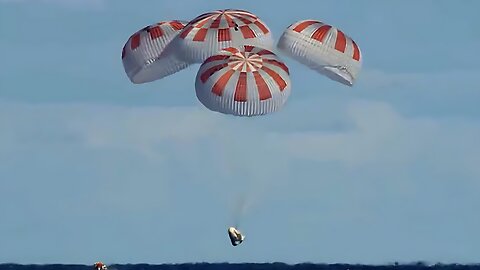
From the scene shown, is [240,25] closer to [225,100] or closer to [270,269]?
[225,100]

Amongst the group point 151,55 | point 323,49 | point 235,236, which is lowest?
point 235,236

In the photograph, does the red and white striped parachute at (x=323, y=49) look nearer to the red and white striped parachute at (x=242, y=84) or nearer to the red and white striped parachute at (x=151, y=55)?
the red and white striped parachute at (x=242, y=84)

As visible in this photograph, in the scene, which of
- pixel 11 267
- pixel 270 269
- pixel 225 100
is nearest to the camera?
pixel 225 100

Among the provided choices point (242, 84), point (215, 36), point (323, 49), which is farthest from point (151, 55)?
point (323, 49)

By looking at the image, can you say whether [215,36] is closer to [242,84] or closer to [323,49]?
[242,84]

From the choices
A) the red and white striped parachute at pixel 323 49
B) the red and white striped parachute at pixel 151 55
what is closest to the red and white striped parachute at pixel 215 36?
the red and white striped parachute at pixel 151 55

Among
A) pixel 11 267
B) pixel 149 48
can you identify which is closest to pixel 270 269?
pixel 11 267
